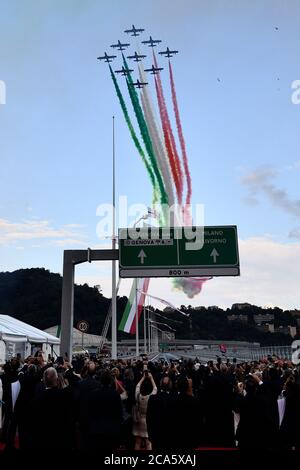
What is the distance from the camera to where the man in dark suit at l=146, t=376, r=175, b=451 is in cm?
589

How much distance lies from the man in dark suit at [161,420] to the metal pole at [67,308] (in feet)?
39.7

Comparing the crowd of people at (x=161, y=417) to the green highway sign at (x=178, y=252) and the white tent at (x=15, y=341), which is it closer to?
the green highway sign at (x=178, y=252)

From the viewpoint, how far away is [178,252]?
18.2 metres

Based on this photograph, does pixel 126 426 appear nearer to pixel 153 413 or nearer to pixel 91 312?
pixel 153 413

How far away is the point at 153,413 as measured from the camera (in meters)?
6.09

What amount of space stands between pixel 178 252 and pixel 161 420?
12416 millimetres

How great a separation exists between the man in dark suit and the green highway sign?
11970 mm

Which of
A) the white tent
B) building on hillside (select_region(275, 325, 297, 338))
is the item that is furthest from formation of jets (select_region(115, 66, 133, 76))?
building on hillside (select_region(275, 325, 297, 338))

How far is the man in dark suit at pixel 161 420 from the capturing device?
5.89 metres

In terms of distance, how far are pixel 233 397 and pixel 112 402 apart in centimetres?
269

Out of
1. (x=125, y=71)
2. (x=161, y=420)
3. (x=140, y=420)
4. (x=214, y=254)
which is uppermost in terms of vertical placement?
(x=125, y=71)

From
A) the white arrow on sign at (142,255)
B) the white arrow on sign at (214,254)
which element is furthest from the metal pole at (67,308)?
the white arrow on sign at (214,254)

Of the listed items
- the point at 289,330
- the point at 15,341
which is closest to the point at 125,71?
the point at 15,341

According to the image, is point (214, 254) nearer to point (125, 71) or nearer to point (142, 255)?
point (142, 255)
